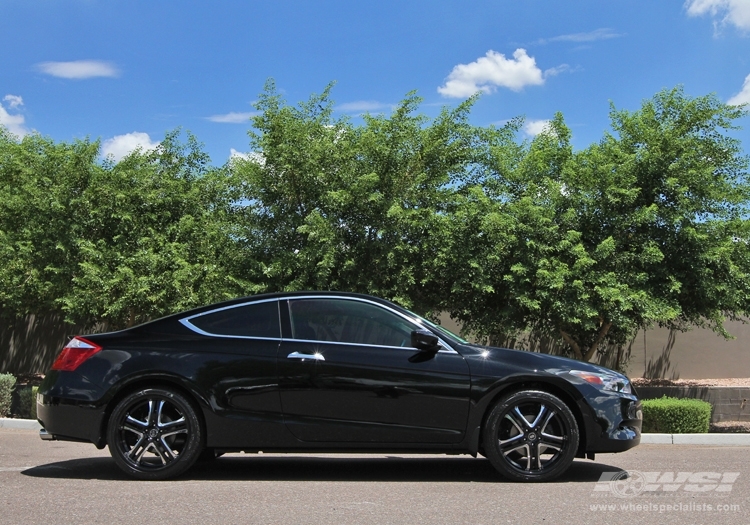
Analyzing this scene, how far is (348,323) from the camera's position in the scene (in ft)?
21.6

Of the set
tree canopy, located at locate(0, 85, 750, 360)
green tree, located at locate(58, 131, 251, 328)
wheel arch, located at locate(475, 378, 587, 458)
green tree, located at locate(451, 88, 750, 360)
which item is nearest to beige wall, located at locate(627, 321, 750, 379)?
tree canopy, located at locate(0, 85, 750, 360)

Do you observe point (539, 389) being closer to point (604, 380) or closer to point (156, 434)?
point (604, 380)

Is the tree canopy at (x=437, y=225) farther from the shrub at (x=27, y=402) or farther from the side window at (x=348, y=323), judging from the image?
the side window at (x=348, y=323)

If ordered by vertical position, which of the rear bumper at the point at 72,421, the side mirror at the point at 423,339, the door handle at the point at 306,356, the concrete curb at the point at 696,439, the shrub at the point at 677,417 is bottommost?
the concrete curb at the point at 696,439

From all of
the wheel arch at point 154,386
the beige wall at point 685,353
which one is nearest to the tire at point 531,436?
the wheel arch at point 154,386

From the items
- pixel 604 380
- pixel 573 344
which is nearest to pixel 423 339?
pixel 604 380

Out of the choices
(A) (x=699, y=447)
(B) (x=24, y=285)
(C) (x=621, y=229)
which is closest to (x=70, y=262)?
(B) (x=24, y=285)

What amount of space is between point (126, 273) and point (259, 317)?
302 inches

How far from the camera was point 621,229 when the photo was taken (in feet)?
42.1

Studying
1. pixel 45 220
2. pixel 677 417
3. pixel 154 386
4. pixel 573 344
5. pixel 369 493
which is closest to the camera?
pixel 369 493

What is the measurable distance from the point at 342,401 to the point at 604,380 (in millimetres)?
2132

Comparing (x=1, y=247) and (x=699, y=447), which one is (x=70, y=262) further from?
(x=699, y=447)

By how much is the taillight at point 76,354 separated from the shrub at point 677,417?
776cm

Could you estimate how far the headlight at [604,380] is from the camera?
6383mm
